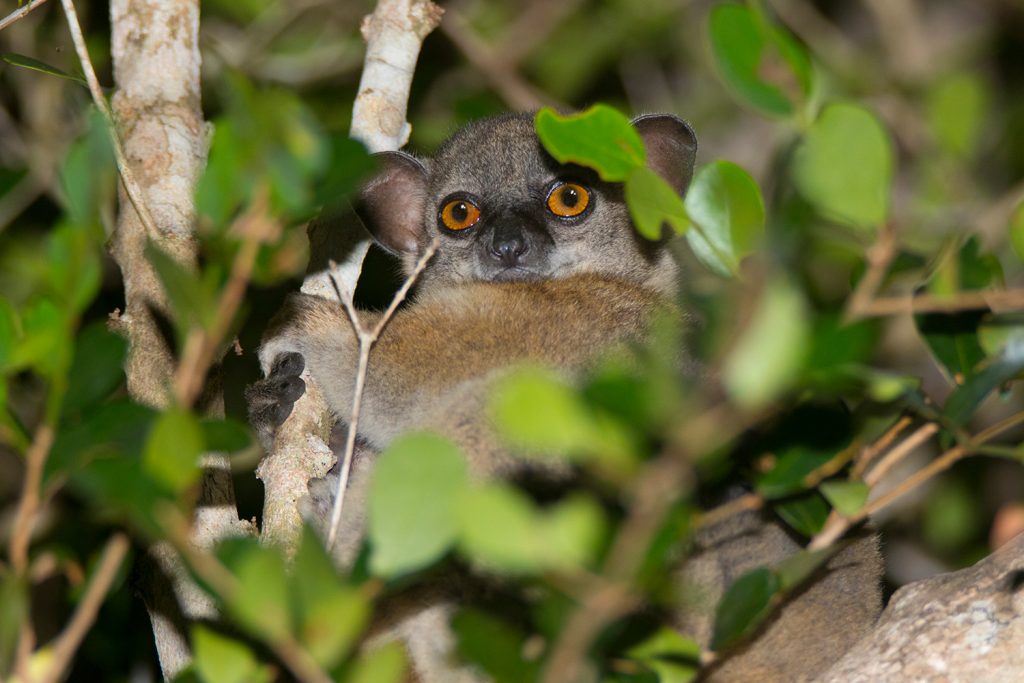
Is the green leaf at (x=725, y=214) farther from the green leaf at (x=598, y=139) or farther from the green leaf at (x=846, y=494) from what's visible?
the green leaf at (x=846, y=494)

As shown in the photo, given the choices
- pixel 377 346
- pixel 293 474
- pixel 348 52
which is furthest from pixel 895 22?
pixel 293 474

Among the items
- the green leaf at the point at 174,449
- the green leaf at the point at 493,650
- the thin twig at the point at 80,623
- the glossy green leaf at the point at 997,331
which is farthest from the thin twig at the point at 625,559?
the glossy green leaf at the point at 997,331

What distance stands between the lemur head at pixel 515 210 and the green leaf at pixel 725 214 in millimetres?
1939

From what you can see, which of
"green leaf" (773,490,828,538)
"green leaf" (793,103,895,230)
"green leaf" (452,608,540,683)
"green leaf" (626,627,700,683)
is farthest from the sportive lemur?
"green leaf" (793,103,895,230)

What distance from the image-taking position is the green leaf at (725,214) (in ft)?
7.26

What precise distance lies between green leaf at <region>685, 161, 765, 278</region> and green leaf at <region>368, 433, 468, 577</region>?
2.46ft

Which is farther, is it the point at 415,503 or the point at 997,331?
the point at 997,331

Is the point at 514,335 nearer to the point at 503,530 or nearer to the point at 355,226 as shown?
the point at 355,226

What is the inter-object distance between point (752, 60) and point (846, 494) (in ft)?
3.27

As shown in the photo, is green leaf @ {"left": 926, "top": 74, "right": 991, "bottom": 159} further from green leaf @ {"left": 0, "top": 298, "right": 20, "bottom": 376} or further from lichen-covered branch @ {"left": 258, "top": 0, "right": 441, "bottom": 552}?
green leaf @ {"left": 0, "top": 298, "right": 20, "bottom": 376}

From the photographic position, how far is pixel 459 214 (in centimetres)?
479

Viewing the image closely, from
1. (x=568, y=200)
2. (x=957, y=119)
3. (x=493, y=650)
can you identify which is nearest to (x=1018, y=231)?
(x=957, y=119)

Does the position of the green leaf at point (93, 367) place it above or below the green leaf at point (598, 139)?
below

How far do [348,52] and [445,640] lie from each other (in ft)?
13.8
